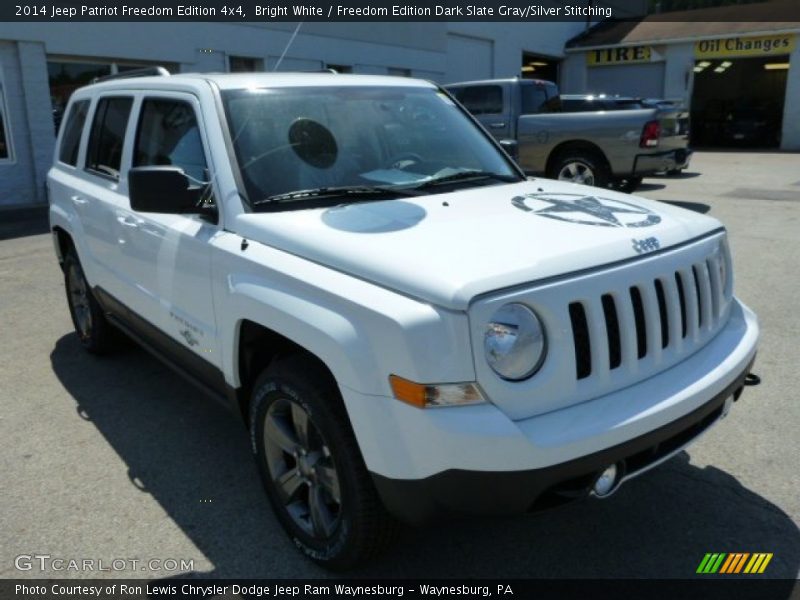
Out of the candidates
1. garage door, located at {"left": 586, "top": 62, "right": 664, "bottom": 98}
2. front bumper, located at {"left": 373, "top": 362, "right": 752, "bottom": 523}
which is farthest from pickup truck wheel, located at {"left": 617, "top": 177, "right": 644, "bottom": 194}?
→ garage door, located at {"left": 586, "top": 62, "right": 664, "bottom": 98}

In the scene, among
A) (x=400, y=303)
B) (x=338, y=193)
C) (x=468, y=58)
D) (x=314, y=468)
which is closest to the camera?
(x=400, y=303)

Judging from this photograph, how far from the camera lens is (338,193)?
10.2 feet

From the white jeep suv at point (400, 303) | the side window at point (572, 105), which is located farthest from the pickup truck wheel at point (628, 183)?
the white jeep suv at point (400, 303)

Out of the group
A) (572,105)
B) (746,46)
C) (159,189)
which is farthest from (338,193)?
(746,46)

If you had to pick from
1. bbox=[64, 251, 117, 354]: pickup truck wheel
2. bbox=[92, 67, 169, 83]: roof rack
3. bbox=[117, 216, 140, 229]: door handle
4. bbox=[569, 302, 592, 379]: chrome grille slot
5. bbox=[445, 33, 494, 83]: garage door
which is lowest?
bbox=[64, 251, 117, 354]: pickup truck wheel

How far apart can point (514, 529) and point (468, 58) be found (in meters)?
22.4

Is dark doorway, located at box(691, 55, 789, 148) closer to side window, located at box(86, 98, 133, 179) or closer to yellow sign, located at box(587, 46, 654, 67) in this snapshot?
yellow sign, located at box(587, 46, 654, 67)

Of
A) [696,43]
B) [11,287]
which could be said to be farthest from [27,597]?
[696,43]

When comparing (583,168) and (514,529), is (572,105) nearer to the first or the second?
(583,168)

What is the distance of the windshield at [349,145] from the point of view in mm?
3145

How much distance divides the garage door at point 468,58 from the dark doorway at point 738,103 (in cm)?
820

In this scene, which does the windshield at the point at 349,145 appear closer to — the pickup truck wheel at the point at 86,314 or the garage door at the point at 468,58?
the pickup truck wheel at the point at 86,314

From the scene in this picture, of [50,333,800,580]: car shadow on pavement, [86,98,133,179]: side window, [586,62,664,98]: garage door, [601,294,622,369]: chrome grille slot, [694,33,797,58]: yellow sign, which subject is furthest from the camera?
[586,62,664,98]: garage door

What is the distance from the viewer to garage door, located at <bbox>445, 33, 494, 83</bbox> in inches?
887
